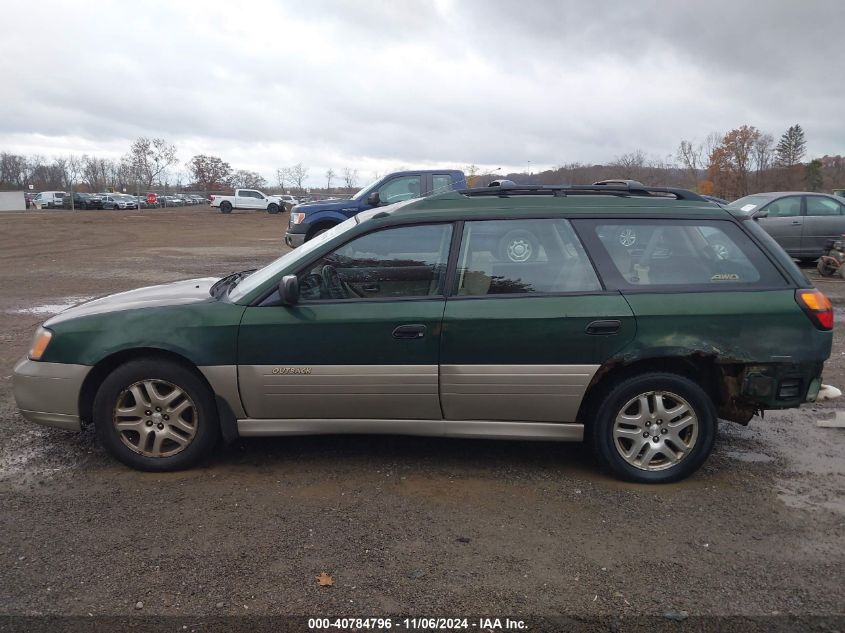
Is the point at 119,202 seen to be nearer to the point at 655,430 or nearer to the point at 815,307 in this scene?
the point at 655,430

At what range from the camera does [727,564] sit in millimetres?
3062

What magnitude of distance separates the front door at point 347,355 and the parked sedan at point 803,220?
11.7 m

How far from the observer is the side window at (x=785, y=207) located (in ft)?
44.1

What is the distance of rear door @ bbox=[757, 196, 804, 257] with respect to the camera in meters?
13.4

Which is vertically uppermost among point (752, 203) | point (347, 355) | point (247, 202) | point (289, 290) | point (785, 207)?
point (247, 202)

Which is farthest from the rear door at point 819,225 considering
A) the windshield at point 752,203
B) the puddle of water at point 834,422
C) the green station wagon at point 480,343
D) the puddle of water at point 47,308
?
the puddle of water at point 47,308

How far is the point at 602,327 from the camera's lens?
12.2ft

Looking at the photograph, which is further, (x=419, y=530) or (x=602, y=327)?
(x=602, y=327)

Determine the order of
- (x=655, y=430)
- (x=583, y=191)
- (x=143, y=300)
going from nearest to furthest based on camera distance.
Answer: (x=655, y=430)
(x=143, y=300)
(x=583, y=191)

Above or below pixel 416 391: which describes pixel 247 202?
above

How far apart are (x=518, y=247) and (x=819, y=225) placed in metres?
12.1

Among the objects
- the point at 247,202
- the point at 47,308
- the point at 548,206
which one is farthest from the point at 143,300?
the point at 247,202

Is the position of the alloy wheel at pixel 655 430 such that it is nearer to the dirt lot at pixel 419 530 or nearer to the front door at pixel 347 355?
the dirt lot at pixel 419 530

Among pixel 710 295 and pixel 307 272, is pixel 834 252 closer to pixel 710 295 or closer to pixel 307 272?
pixel 710 295
